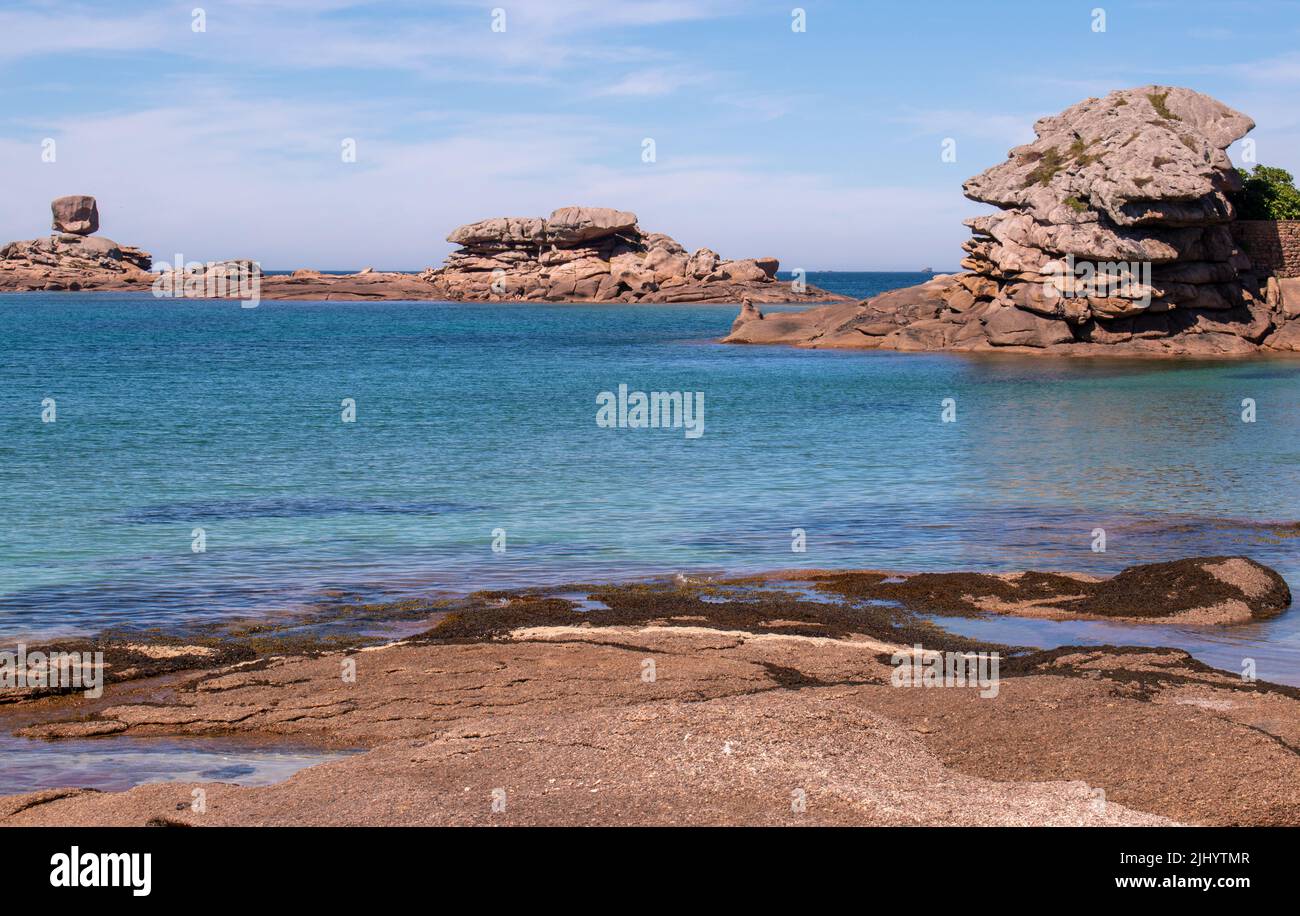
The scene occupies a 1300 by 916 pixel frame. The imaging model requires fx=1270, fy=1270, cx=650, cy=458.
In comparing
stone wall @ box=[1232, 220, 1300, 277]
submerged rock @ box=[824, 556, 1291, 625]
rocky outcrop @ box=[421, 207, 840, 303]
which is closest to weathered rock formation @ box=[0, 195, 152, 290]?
rocky outcrop @ box=[421, 207, 840, 303]

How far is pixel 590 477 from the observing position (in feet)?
95.3

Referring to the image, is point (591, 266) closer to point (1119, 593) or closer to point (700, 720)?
point (1119, 593)

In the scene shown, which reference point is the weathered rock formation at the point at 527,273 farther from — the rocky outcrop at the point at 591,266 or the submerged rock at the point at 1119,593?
the submerged rock at the point at 1119,593

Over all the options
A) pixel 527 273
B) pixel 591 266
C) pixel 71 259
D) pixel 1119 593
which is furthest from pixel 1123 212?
pixel 71 259

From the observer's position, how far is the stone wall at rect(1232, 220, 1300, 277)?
6241 centimetres

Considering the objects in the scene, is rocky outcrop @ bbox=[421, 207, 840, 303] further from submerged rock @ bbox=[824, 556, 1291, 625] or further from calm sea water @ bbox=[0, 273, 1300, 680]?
submerged rock @ bbox=[824, 556, 1291, 625]

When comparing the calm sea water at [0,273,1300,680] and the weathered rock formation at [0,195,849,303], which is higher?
the weathered rock formation at [0,195,849,303]

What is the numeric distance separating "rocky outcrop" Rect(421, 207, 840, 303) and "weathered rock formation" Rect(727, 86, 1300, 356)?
73.5 meters

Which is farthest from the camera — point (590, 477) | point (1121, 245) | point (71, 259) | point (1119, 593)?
point (71, 259)

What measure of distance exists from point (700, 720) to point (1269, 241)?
61399 millimetres

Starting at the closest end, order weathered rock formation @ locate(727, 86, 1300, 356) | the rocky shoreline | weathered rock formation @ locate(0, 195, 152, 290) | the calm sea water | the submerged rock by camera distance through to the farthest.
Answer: the rocky shoreline, the submerged rock, the calm sea water, weathered rock formation @ locate(727, 86, 1300, 356), weathered rock formation @ locate(0, 195, 152, 290)

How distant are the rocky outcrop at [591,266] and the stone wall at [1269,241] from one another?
253 ft

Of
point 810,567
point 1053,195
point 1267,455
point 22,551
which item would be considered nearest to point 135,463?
point 22,551
